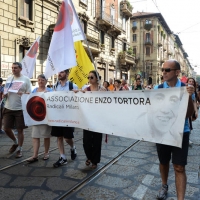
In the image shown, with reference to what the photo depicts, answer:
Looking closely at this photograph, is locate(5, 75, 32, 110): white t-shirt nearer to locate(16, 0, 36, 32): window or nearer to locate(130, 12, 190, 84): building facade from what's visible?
locate(16, 0, 36, 32): window

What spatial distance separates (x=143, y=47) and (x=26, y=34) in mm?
42070

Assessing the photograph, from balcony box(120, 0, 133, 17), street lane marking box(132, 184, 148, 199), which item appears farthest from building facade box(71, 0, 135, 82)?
street lane marking box(132, 184, 148, 199)

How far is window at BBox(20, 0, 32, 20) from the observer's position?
15070 millimetres

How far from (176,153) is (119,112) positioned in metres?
1.04

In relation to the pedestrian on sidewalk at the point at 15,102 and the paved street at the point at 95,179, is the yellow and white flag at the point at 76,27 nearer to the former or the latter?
the pedestrian on sidewalk at the point at 15,102

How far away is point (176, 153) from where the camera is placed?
116 inches

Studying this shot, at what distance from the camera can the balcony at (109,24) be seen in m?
23.9

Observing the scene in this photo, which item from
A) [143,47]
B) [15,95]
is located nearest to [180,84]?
[15,95]

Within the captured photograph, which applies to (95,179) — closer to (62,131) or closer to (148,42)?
(62,131)

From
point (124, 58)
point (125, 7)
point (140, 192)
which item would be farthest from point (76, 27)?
point (125, 7)

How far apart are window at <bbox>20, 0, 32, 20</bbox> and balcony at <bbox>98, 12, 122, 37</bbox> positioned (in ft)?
31.2

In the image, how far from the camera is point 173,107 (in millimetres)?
3031

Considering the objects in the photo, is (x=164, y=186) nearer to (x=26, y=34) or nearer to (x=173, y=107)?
(x=173, y=107)

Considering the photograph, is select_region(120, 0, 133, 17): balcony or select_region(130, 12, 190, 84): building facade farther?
select_region(130, 12, 190, 84): building facade
